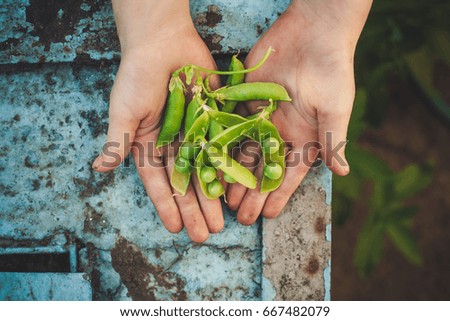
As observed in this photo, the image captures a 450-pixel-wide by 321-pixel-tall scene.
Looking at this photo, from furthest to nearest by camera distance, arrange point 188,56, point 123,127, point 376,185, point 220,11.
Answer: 1. point 376,185
2. point 220,11
3. point 188,56
4. point 123,127

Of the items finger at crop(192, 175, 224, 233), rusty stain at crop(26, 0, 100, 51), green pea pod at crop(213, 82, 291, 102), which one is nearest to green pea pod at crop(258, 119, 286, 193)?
green pea pod at crop(213, 82, 291, 102)

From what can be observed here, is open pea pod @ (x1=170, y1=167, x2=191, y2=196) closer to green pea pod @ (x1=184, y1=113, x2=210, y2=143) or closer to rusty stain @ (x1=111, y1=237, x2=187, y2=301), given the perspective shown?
green pea pod @ (x1=184, y1=113, x2=210, y2=143)

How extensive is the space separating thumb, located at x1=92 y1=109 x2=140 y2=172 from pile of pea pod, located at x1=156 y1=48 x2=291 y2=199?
0.45 feet

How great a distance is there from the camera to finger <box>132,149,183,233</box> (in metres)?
2.12

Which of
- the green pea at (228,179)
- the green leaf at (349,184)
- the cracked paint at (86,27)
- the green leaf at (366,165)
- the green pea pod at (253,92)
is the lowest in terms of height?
the green leaf at (349,184)

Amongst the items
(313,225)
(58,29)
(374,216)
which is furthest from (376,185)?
(58,29)

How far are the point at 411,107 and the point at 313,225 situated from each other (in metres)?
1.53

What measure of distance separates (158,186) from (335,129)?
83 cm

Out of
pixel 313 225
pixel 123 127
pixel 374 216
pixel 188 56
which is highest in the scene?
pixel 188 56

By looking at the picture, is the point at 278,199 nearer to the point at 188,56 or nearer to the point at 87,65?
the point at 188,56

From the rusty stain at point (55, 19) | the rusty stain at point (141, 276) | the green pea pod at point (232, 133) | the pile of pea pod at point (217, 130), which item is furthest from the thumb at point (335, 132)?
the rusty stain at point (55, 19)

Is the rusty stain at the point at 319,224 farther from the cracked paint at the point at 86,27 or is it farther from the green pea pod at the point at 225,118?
the cracked paint at the point at 86,27

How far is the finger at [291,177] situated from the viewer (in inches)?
83.0

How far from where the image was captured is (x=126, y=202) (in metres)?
2.32
